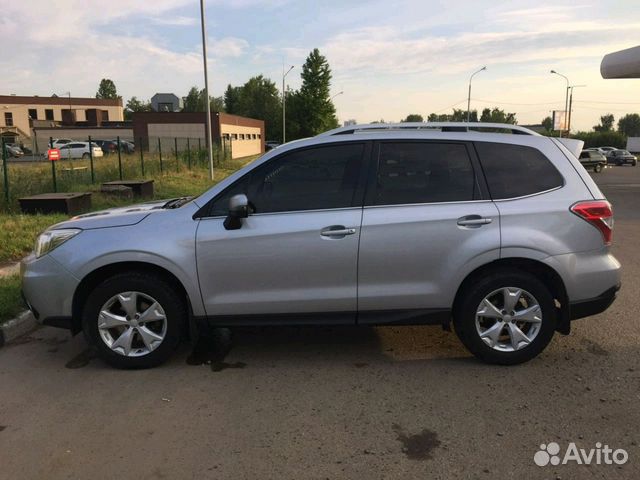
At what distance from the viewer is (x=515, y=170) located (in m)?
4.20

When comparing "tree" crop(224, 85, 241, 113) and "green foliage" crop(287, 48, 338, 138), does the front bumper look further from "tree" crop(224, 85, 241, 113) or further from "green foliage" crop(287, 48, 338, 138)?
"tree" crop(224, 85, 241, 113)

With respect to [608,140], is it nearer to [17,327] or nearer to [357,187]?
[357,187]

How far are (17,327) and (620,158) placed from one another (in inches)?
2168

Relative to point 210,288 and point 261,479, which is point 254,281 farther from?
point 261,479

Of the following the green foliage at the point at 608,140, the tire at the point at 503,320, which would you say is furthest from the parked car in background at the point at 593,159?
the green foliage at the point at 608,140

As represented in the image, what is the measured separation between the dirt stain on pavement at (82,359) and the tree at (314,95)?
199 ft

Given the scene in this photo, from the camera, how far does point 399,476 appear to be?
9.41 feet

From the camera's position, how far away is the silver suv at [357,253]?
13.2ft

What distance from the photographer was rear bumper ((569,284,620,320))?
13.6 feet

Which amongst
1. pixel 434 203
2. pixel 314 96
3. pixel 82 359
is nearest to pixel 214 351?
pixel 82 359

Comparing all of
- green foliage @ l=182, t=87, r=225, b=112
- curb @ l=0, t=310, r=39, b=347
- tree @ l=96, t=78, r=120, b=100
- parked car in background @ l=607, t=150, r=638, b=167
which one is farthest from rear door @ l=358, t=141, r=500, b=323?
tree @ l=96, t=78, r=120, b=100

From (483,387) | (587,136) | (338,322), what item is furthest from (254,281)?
(587,136)

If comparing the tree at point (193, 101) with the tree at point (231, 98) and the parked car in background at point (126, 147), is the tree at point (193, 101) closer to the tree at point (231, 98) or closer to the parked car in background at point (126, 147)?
the tree at point (231, 98)

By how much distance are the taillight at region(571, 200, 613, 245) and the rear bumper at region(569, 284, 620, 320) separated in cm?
40
